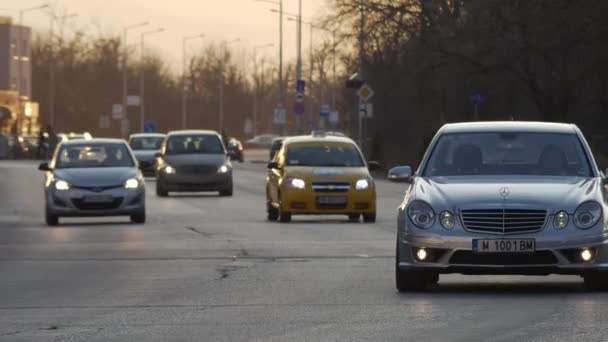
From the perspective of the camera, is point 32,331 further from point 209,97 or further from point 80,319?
point 209,97

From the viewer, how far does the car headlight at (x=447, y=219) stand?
49.8ft

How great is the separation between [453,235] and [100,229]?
590 inches

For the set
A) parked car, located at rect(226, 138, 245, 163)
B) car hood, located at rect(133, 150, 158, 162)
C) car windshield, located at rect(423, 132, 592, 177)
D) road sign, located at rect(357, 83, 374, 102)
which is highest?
car windshield, located at rect(423, 132, 592, 177)

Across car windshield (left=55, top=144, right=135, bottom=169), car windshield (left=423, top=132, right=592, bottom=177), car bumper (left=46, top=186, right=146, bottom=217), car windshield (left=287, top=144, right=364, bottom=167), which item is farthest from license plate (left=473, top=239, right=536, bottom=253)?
car windshield (left=55, top=144, right=135, bottom=169)

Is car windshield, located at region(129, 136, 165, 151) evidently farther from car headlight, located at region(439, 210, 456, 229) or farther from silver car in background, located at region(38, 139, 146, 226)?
car headlight, located at region(439, 210, 456, 229)

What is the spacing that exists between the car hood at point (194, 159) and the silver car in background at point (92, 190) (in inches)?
507

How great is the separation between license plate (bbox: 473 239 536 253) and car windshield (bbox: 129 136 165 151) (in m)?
43.7

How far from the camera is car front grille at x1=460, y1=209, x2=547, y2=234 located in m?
15.0

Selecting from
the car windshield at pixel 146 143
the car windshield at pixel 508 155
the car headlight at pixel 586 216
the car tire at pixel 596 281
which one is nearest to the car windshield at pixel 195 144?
the car windshield at pixel 146 143

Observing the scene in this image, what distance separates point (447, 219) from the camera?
15203mm

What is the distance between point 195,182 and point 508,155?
→ 2795 cm

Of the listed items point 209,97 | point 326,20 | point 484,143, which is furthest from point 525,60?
point 209,97

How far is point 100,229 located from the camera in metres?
29.4

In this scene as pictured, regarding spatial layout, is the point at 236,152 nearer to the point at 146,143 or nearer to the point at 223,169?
the point at 146,143
